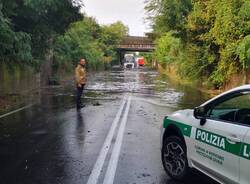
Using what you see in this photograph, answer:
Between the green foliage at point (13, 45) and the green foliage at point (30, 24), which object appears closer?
the green foliage at point (13, 45)

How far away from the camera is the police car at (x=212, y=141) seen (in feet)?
16.2

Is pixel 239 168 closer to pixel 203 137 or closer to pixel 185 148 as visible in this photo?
pixel 203 137

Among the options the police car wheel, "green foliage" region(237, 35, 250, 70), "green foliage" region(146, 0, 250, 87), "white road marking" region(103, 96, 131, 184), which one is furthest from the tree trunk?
the police car wheel

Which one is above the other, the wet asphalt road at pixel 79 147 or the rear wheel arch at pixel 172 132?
the rear wheel arch at pixel 172 132

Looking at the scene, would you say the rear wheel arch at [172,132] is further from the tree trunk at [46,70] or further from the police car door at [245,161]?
the tree trunk at [46,70]

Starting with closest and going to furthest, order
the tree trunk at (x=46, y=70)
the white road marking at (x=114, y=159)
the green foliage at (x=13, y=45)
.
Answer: the white road marking at (x=114, y=159)
the green foliage at (x=13, y=45)
the tree trunk at (x=46, y=70)

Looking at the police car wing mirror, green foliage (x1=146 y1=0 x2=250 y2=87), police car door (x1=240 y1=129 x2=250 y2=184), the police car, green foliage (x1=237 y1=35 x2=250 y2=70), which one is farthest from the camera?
green foliage (x1=146 y1=0 x2=250 y2=87)

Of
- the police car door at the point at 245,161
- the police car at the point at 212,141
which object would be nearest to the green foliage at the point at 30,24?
the police car at the point at 212,141

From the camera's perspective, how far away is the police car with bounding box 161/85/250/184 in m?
4.95

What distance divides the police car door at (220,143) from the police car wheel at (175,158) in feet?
1.15

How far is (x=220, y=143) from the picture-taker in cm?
533

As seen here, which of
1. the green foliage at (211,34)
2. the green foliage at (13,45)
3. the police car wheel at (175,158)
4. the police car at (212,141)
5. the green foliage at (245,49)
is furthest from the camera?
the green foliage at (211,34)

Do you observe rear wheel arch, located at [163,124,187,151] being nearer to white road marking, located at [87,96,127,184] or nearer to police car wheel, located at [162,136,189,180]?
police car wheel, located at [162,136,189,180]

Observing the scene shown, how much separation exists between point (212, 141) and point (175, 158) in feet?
3.99
